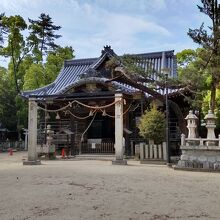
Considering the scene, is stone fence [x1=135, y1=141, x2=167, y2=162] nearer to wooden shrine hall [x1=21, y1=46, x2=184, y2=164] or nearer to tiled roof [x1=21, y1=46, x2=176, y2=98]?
wooden shrine hall [x1=21, y1=46, x2=184, y2=164]

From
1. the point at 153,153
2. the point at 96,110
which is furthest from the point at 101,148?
the point at 153,153

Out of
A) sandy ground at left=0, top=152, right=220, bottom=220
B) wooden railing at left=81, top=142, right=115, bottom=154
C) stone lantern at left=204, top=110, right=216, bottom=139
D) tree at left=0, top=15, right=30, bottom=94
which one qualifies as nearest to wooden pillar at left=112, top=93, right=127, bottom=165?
stone lantern at left=204, top=110, right=216, bottom=139

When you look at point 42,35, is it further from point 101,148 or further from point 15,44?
point 101,148

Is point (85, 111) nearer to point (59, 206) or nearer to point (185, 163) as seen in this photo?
point (185, 163)

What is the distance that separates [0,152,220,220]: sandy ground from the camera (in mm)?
6449

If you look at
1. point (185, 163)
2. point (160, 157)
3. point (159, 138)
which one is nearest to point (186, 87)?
point (159, 138)

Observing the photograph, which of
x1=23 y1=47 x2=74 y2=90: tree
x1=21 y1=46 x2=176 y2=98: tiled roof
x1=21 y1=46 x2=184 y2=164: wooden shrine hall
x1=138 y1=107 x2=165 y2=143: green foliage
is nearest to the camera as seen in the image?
x1=138 y1=107 x2=165 y2=143: green foliage

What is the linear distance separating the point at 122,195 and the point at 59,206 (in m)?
1.75

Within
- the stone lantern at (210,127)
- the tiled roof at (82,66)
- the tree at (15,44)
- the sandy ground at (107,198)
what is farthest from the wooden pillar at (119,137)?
the tree at (15,44)

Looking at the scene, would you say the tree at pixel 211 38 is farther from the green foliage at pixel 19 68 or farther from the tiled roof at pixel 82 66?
the green foliage at pixel 19 68

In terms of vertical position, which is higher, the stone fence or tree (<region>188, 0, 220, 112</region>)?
tree (<region>188, 0, 220, 112</region>)

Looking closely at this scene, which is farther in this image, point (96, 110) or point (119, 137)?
point (96, 110)

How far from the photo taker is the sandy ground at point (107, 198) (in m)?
6.45

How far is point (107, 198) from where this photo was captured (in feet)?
25.7
